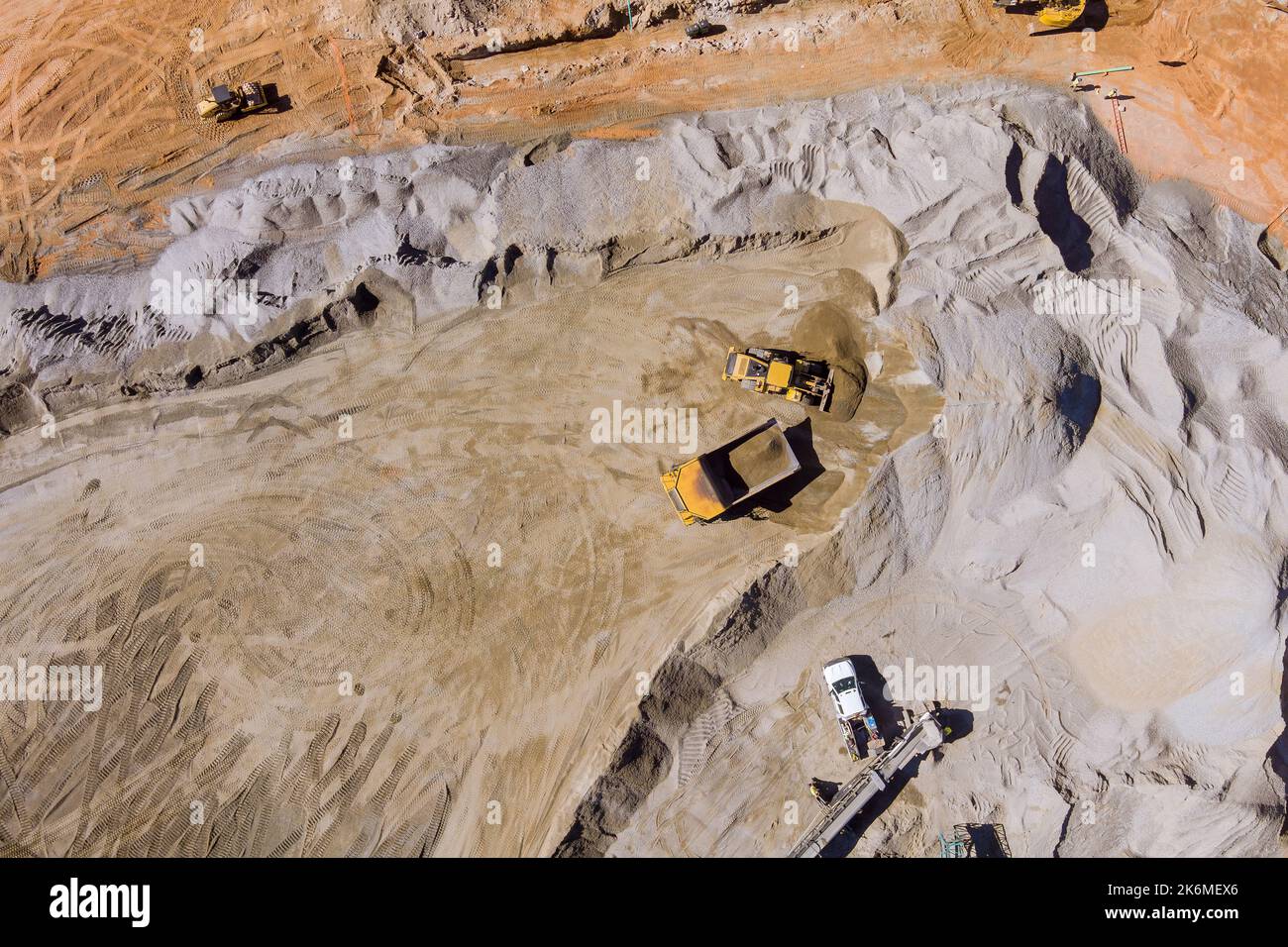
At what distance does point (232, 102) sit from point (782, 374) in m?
12.6

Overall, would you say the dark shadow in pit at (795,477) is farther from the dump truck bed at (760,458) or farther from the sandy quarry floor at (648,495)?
the dump truck bed at (760,458)

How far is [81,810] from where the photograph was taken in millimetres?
13406

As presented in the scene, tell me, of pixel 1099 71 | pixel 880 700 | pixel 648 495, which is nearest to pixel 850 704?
pixel 880 700

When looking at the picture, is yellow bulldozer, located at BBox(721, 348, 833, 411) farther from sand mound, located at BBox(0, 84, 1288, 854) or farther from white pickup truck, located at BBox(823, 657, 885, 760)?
white pickup truck, located at BBox(823, 657, 885, 760)

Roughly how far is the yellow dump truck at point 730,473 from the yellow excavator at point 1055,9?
978cm

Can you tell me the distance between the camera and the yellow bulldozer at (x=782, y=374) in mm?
13336

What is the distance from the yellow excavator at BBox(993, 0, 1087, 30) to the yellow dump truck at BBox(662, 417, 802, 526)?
9.78 metres

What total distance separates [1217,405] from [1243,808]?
278 inches

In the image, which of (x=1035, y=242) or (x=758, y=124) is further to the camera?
(x=758, y=124)

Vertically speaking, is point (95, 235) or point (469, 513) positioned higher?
point (95, 235)

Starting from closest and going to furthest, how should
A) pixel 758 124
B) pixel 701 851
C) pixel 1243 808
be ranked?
1. pixel 1243 808
2. pixel 701 851
3. pixel 758 124

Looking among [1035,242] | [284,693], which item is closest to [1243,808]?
[1035,242]

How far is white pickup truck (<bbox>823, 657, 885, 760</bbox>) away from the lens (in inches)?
513
